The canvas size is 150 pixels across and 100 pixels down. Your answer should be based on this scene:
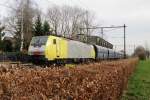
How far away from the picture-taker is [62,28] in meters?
92.0

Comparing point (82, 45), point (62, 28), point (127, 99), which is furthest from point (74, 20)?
point (127, 99)

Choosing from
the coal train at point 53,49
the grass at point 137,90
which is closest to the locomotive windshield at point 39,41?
the coal train at point 53,49

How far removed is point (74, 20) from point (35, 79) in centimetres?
8715

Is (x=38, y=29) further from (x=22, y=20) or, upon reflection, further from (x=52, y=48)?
(x=52, y=48)

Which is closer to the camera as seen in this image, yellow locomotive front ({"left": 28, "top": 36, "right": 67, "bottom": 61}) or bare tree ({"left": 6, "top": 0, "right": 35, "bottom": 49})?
yellow locomotive front ({"left": 28, "top": 36, "right": 67, "bottom": 61})

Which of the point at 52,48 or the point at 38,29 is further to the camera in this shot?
the point at 38,29

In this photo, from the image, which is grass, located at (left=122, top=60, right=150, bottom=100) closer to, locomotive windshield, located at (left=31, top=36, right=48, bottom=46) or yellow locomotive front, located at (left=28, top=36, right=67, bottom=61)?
yellow locomotive front, located at (left=28, top=36, right=67, bottom=61)

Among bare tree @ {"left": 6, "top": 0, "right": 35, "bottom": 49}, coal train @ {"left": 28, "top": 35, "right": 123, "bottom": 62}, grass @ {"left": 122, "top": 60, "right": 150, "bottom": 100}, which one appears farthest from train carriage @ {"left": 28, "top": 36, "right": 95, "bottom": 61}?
bare tree @ {"left": 6, "top": 0, "right": 35, "bottom": 49}

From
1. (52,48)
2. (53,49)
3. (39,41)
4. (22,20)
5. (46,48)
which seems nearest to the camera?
(46,48)

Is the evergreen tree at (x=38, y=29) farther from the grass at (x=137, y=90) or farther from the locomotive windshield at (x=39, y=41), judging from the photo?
the grass at (x=137, y=90)

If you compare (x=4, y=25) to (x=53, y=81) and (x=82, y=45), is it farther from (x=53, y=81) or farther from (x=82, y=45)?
(x=53, y=81)

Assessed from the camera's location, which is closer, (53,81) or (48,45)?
(53,81)

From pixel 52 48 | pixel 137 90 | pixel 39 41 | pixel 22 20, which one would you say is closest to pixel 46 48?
pixel 52 48

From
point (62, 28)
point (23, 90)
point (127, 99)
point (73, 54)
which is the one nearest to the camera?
point (23, 90)
